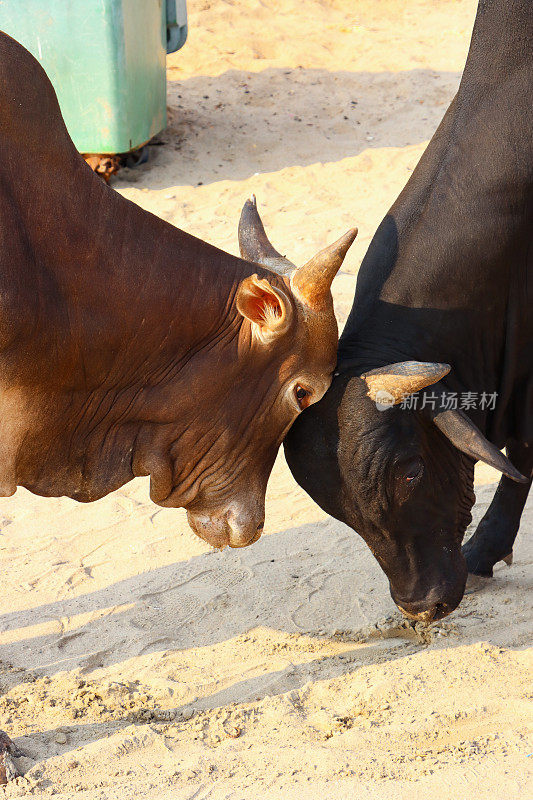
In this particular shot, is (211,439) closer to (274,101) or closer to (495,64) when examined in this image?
(495,64)

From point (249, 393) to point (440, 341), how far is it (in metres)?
0.81

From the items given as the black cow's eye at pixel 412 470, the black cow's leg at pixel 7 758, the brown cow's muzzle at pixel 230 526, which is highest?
the black cow's eye at pixel 412 470

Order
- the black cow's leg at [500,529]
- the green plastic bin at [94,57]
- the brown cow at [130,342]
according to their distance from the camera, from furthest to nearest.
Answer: the green plastic bin at [94,57] → the black cow's leg at [500,529] → the brown cow at [130,342]

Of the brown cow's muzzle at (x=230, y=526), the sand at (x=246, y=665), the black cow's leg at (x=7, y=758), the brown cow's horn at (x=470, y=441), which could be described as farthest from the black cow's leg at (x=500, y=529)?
the black cow's leg at (x=7, y=758)

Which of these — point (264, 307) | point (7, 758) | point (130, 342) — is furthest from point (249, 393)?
point (7, 758)

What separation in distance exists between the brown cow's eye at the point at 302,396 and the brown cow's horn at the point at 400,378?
213mm

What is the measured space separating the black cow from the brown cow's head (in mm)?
189

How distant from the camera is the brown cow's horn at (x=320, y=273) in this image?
10.2ft

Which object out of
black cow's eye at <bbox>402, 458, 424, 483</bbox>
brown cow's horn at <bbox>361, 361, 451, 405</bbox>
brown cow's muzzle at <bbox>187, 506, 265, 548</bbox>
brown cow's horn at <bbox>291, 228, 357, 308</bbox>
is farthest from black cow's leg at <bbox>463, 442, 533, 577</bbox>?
brown cow's horn at <bbox>291, 228, 357, 308</bbox>

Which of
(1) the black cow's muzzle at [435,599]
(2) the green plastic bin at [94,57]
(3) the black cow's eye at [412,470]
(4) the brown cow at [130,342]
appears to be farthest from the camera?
(2) the green plastic bin at [94,57]

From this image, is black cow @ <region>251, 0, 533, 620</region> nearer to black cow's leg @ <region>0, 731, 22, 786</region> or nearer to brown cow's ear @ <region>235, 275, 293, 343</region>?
brown cow's ear @ <region>235, 275, 293, 343</region>

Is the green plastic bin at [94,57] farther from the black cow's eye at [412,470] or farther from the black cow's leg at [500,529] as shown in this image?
the black cow's eye at [412,470]

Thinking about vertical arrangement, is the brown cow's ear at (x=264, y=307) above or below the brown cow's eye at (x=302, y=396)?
above

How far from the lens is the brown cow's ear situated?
310 centimetres
